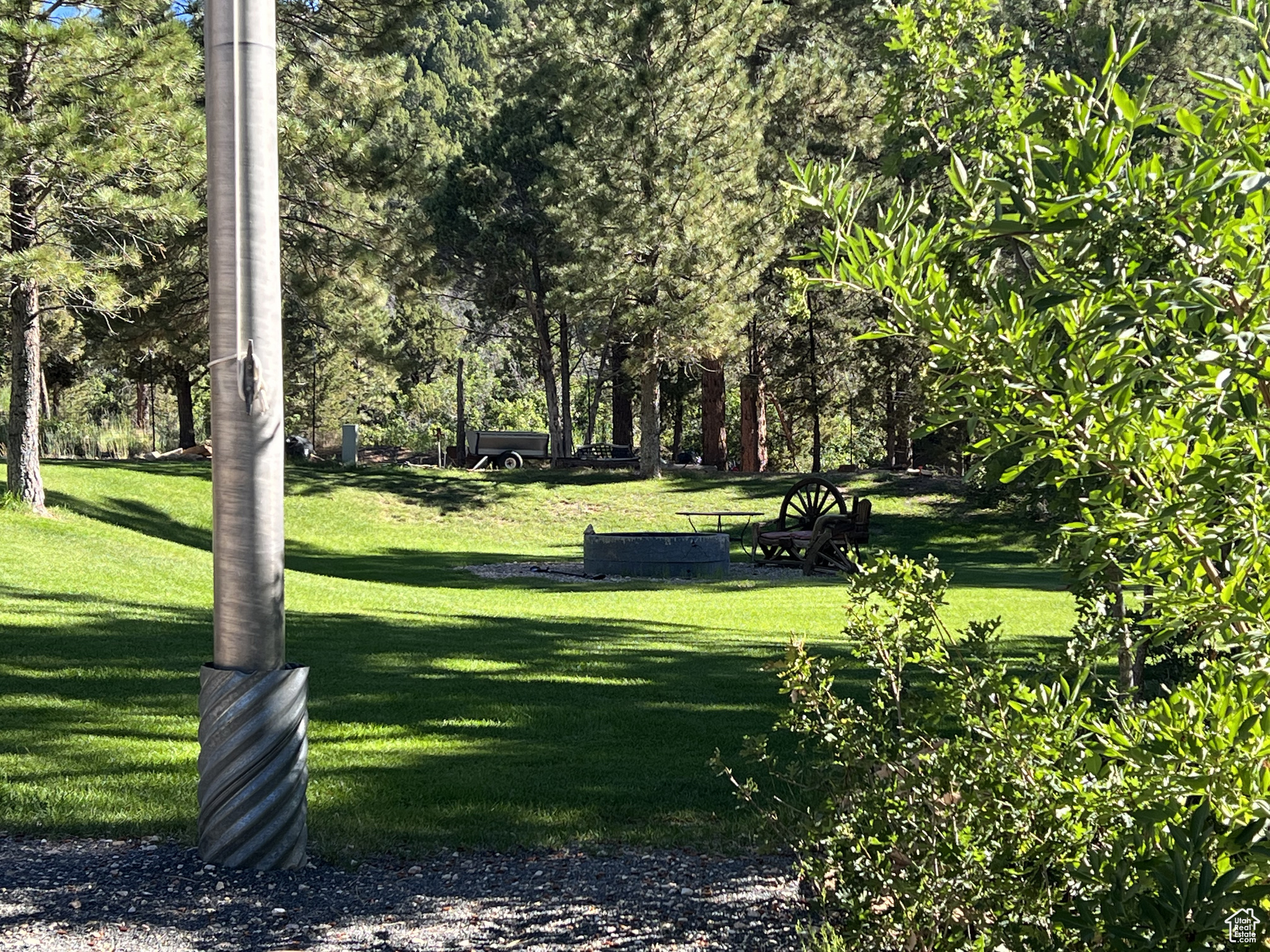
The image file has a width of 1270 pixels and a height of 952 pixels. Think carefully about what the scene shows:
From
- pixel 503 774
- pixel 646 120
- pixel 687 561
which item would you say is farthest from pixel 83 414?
pixel 503 774

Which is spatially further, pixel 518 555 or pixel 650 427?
pixel 650 427

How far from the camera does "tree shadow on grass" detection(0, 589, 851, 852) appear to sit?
463cm

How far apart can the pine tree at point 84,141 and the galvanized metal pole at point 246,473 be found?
402 inches

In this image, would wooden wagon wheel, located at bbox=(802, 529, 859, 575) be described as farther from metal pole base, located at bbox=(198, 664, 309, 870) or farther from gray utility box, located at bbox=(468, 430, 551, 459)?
gray utility box, located at bbox=(468, 430, 551, 459)

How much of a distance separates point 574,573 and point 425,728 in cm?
1108

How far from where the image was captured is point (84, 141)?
1314cm

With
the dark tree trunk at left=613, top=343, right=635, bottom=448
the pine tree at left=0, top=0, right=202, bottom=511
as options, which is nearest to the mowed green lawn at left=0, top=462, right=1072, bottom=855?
the pine tree at left=0, top=0, right=202, bottom=511

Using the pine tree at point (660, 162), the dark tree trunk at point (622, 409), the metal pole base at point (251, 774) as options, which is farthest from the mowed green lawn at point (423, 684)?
the dark tree trunk at point (622, 409)

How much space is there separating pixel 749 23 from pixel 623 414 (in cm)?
1569

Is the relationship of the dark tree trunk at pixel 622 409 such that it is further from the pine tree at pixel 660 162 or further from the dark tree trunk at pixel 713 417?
the pine tree at pixel 660 162

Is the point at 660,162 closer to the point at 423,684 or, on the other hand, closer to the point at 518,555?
the point at 518,555

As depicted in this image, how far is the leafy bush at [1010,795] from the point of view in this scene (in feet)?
5.38

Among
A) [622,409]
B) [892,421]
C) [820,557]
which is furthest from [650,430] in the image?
[820,557]

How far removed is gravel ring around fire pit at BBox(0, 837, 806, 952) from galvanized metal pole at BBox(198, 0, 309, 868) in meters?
0.23
